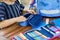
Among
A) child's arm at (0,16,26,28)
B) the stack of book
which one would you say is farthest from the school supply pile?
child's arm at (0,16,26,28)

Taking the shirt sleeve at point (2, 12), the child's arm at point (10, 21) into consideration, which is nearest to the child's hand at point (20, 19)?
the child's arm at point (10, 21)

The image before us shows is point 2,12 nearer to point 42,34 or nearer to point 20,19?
point 20,19

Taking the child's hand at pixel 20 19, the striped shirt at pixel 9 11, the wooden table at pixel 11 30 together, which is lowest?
the wooden table at pixel 11 30

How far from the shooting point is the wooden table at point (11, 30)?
1175mm

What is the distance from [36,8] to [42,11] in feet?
0.25

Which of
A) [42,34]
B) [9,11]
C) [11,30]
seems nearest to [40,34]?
[42,34]

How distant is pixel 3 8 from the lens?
1.35 meters

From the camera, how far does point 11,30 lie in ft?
4.12

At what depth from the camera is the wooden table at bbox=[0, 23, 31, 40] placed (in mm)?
1175

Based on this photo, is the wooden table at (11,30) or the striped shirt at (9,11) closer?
the wooden table at (11,30)

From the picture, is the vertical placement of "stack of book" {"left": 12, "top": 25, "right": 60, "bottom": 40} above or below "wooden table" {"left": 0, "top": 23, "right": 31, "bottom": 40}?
below

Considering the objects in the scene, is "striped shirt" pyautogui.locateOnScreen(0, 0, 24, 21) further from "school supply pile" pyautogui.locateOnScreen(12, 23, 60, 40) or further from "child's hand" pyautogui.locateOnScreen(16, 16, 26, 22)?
"school supply pile" pyautogui.locateOnScreen(12, 23, 60, 40)

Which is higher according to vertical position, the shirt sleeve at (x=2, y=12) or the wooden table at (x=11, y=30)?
the shirt sleeve at (x=2, y=12)

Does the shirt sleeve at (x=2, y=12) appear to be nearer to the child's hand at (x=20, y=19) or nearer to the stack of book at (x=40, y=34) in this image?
the child's hand at (x=20, y=19)
